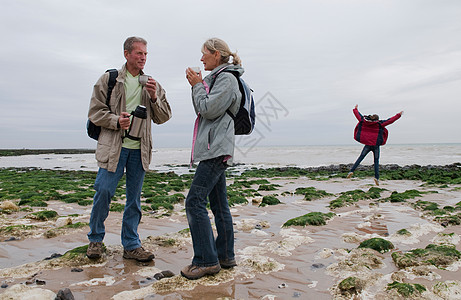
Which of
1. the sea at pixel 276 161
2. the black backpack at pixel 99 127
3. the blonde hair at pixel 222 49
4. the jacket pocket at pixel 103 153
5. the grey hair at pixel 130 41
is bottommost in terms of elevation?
the sea at pixel 276 161

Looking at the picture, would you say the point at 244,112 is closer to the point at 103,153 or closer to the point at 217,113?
the point at 217,113

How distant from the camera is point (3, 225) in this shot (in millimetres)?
5383

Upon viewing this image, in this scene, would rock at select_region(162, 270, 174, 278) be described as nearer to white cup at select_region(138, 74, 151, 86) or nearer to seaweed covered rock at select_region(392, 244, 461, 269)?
white cup at select_region(138, 74, 151, 86)

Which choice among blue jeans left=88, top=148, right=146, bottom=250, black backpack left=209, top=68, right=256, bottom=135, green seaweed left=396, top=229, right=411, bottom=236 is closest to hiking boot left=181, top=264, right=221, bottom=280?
blue jeans left=88, top=148, right=146, bottom=250

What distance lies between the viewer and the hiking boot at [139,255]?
145 inches

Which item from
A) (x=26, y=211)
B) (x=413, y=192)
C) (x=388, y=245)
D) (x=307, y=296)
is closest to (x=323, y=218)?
(x=388, y=245)

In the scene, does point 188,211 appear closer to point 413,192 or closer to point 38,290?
point 38,290

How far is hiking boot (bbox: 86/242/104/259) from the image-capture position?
3.62m

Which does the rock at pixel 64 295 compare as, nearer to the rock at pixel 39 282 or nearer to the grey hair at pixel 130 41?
the rock at pixel 39 282

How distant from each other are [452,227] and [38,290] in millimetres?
5989

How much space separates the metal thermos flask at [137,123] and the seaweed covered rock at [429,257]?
3.43 metres

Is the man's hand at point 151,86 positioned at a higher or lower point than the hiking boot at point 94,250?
higher

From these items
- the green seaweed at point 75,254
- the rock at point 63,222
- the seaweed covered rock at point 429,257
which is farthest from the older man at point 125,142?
the seaweed covered rock at point 429,257

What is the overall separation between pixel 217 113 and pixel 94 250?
2263mm
